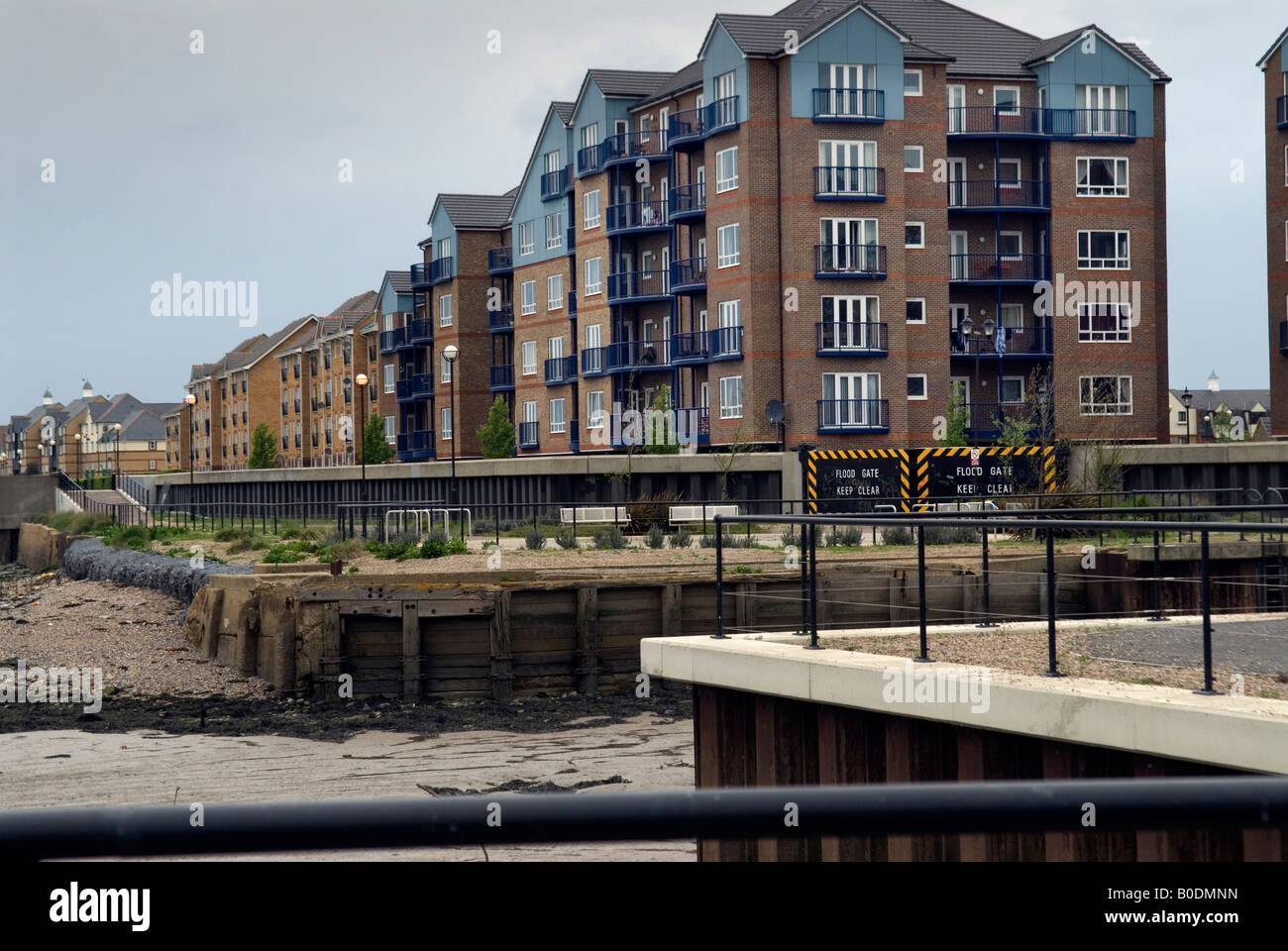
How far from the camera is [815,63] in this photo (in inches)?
2110

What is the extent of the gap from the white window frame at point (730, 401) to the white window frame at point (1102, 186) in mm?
17151

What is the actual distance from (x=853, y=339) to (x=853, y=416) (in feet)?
9.95

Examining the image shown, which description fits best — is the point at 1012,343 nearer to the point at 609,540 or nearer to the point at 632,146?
the point at 632,146

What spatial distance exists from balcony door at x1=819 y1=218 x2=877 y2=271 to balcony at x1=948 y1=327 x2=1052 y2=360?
5893 millimetres

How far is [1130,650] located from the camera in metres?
9.49

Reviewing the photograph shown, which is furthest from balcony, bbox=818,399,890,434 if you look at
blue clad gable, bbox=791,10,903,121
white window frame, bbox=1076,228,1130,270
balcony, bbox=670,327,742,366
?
white window frame, bbox=1076,228,1130,270

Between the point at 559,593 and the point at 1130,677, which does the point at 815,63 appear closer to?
the point at 559,593

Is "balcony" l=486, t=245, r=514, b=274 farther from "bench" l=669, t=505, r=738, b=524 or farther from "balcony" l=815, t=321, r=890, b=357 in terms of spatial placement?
"bench" l=669, t=505, r=738, b=524

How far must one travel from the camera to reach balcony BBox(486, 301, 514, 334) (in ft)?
254

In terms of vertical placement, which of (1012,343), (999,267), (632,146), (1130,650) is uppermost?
(632,146)

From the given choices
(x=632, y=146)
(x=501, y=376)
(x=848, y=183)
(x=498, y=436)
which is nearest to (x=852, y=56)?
(x=848, y=183)

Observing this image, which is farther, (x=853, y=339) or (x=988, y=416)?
(x=988, y=416)

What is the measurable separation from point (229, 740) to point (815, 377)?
36.1 m
